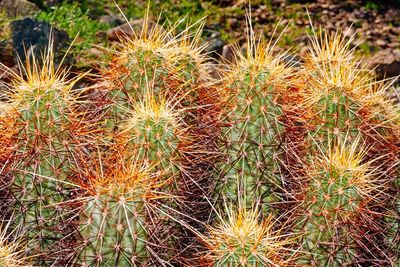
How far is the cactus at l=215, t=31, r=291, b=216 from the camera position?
443 centimetres

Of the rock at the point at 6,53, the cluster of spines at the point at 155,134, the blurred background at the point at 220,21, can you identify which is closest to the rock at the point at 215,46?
the blurred background at the point at 220,21

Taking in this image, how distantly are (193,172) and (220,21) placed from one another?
6298 mm

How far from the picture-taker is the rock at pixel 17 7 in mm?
8820

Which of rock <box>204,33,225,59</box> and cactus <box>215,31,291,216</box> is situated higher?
cactus <box>215,31,291,216</box>

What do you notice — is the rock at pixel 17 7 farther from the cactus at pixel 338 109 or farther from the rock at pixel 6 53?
the cactus at pixel 338 109

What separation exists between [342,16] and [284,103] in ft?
21.4

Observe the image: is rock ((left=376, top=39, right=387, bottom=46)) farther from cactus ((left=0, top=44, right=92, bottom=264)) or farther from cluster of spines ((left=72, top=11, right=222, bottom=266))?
cactus ((left=0, top=44, right=92, bottom=264))

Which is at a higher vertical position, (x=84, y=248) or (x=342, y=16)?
(x=84, y=248)

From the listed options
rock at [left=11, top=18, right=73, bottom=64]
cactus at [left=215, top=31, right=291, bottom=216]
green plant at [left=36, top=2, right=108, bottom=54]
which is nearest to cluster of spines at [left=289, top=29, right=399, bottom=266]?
cactus at [left=215, top=31, right=291, bottom=216]

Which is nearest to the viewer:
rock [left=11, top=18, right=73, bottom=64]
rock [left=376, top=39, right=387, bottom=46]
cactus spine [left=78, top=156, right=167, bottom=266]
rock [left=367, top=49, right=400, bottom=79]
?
cactus spine [left=78, top=156, right=167, bottom=266]

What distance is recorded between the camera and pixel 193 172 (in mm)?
4430

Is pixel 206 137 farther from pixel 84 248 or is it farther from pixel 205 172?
pixel 84 248

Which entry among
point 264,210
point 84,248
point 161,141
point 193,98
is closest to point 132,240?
point 84,248

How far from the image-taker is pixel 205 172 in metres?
4.45
